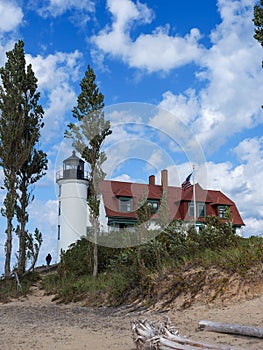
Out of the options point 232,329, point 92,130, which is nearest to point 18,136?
point 92,130

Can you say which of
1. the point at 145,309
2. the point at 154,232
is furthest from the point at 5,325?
the point at 154,232

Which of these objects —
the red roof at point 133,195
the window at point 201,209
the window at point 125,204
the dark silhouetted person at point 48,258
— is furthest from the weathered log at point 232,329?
the window at point 201,209

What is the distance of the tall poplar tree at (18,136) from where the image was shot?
22.2 m

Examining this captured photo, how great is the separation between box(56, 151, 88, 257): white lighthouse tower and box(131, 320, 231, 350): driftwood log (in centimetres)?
2604

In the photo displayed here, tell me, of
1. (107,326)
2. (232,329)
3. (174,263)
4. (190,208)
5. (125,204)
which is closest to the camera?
(232,329)

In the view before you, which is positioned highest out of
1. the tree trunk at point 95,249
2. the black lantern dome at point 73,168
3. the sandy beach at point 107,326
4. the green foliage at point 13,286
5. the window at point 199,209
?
the black lantern dome at point 73,168

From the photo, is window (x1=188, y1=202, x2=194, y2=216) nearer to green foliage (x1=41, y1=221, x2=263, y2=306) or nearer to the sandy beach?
green foliage (x1=41, y1=221, x2=263, y2=306)

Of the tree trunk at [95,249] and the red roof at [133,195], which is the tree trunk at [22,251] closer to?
the tree trunk at [95,249]

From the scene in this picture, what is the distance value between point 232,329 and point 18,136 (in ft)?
58.4

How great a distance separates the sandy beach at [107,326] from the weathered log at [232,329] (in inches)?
3.6

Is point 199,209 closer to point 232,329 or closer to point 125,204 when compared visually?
point 125,204

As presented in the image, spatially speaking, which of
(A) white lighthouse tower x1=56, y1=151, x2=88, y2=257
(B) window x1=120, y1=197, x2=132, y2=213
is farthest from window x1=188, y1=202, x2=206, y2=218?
(A) white lighthouse tower x1=56, y1=151, x2=88, y2=257

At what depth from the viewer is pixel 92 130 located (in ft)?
76.0

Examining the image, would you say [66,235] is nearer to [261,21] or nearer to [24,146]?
[24,146]
